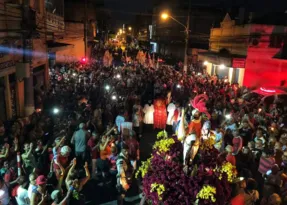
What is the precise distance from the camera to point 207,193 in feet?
12.9

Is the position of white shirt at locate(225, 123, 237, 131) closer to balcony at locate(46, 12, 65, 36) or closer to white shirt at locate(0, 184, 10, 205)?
white shirt at locate(0, 184, 10, 205)

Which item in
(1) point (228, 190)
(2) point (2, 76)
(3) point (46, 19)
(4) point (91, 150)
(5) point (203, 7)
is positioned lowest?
(4) point (91, 150)

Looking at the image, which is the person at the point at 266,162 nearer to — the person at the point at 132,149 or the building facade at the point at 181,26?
the person at the point at 132,149

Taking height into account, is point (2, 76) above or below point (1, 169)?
above

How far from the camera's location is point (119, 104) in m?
11.6

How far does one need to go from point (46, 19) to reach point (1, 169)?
11834mm

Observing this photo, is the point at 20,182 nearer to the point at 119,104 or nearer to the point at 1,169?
the point at 1,169

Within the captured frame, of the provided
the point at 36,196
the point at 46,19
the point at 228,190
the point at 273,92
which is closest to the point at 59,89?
the point at 46,19

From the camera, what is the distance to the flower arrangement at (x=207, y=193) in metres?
3.93

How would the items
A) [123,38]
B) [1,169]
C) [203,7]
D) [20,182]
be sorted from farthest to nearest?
[123,38] → [203,7] → [1,169] → [20,182]

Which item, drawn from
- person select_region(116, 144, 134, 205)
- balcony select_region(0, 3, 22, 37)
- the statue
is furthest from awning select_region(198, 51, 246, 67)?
the statue

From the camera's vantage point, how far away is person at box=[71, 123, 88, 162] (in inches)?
307

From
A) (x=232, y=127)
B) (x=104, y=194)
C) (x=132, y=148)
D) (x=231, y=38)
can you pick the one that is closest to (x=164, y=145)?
(x=132, y=148)

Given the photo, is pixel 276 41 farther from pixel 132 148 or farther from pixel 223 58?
pixel 132 148
